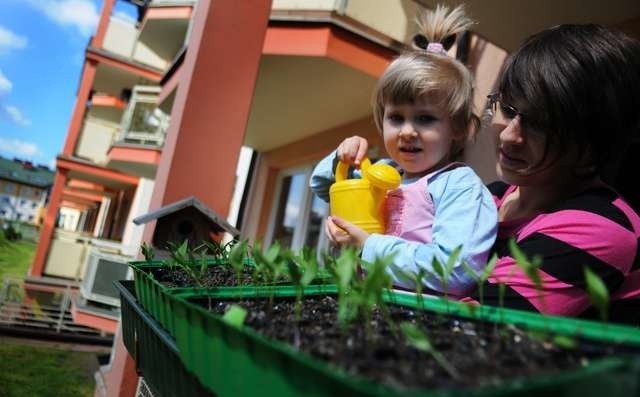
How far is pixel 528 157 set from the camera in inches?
38.0

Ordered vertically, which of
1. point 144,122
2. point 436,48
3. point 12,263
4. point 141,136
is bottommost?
point 12,263

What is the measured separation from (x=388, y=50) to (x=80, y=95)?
902cm

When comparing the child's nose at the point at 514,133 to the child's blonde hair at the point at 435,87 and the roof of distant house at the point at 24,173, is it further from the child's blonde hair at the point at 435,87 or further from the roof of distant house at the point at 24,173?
the roof of distant house at the point at 24,173

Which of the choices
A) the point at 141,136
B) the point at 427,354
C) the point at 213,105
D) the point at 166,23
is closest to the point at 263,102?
the point at 213,105

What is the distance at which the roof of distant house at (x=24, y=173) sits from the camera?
52103 millimetres

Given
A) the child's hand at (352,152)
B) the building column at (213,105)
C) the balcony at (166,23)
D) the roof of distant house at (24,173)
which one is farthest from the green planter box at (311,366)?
the roof of distant house at (24,173)

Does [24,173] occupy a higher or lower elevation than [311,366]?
higher

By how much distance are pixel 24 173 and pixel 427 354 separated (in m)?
62.9

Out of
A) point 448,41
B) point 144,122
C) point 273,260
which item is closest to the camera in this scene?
point 273,260

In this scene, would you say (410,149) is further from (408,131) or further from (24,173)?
(24,173)

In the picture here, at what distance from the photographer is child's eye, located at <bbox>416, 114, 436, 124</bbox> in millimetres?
1133

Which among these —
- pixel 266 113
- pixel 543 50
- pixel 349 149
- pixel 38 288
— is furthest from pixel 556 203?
pixel 38 288

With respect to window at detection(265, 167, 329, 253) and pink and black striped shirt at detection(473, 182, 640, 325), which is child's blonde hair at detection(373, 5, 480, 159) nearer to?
pink and black striped shirt at detection(473, 182, 640, 325)

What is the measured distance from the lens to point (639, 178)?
184 cm
